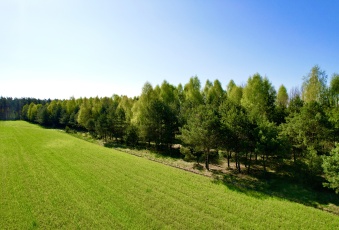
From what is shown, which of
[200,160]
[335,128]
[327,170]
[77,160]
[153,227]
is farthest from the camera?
[200,160]

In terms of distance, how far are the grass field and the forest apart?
19.7 feet

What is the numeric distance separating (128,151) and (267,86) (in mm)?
33978

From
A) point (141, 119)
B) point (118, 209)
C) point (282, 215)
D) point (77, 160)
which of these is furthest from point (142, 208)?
point (141, 119)

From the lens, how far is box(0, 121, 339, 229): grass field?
1509cm

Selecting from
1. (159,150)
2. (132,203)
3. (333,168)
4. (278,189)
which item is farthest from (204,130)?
(159,150)

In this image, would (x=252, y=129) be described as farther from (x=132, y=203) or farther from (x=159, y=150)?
(x=159, y=150)

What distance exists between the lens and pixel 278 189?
77.6 ft

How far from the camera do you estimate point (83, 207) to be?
55.8 ft

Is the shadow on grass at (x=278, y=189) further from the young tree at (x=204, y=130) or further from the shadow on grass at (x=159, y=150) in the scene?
the shadow on grass at (x=159, y=150)

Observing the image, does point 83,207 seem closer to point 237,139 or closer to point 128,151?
point 237,139

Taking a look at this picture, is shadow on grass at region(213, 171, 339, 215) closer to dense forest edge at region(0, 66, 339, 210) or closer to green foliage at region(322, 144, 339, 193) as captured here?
A: dense forest edge at region(0, 66, 339, 210)

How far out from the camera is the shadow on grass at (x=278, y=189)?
66.2 feet

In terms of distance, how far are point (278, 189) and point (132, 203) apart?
1757 centimetres

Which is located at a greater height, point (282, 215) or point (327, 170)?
point (327, 170)
